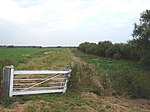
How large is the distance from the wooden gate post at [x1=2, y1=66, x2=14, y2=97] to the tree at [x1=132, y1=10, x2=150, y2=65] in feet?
132

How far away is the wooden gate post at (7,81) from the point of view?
443 inches

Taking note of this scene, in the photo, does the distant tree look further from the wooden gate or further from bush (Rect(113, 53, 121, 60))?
the wooden gate

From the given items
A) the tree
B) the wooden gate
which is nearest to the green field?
the wooden gate

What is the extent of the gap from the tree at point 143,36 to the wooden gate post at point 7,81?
40134mm

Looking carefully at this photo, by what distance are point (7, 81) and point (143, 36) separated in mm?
41811

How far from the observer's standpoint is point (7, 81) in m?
11.4

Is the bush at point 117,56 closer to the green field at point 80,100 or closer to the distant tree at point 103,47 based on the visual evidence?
the distant tree at point 103,47

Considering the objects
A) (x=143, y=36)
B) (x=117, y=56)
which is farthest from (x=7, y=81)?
(x=117, y=56)

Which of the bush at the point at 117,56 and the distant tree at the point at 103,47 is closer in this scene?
the bush at the point at 117,56

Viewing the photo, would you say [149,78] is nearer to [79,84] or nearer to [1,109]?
[79,84]

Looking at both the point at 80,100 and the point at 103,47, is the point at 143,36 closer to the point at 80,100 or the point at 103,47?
the point at 80,100

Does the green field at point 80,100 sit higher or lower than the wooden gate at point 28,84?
lower

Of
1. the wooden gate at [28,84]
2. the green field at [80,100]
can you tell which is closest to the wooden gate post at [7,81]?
the wooden gate at [28,84]

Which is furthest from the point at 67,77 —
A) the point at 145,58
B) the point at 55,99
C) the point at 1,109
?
the point at 145,58
